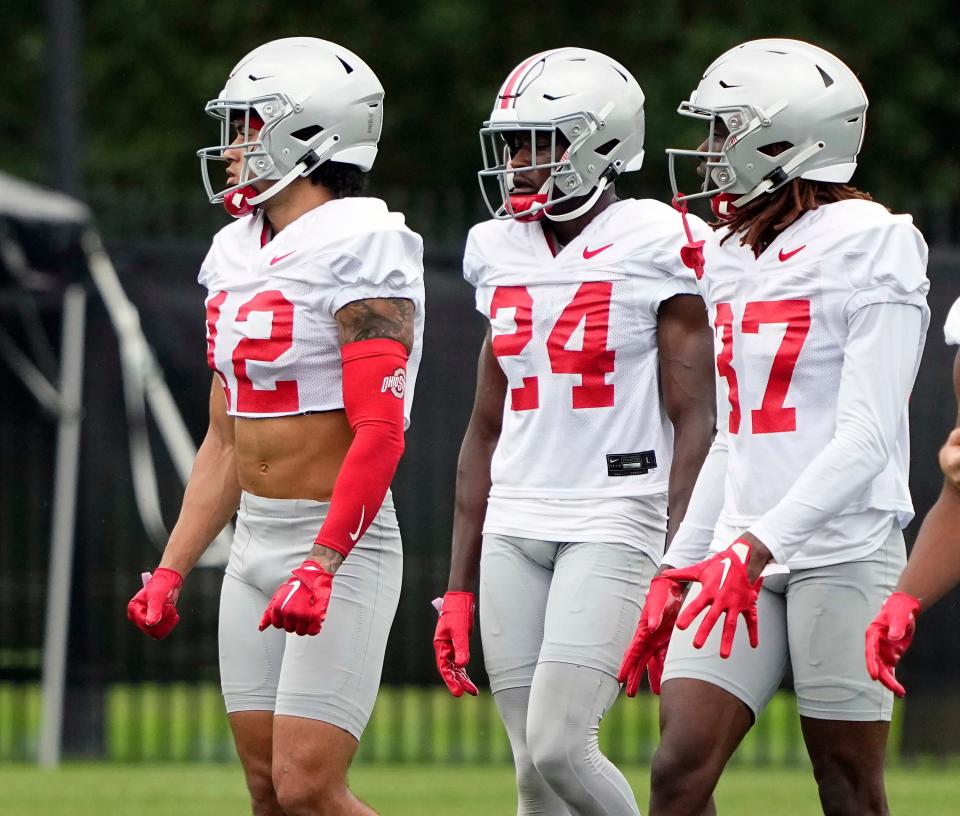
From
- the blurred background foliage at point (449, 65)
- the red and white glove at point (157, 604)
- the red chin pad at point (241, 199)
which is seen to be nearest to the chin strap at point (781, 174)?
the red chin pad at point (241, 199)

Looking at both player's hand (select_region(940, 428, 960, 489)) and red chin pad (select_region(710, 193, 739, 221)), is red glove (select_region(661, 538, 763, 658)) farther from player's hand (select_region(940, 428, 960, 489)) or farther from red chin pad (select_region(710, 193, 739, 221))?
red chin pad (select_region(710, 193, 739, 221))

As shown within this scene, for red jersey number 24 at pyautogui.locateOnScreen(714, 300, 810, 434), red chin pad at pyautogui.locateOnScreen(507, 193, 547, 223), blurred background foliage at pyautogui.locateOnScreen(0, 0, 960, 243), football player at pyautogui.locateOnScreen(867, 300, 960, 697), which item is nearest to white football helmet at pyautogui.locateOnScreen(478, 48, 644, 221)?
red chin pad at pyautogui.locateOnScreen(507, 193, 547, 223)

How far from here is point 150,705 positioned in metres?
15.6

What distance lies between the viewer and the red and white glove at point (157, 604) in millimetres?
5125

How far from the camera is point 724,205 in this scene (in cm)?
490

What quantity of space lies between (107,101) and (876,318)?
17.9 meters

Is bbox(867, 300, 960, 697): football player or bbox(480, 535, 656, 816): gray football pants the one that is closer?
bbox(867, 300, 960, 697): football player

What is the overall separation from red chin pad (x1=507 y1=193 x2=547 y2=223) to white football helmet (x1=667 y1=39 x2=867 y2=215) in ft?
1.59

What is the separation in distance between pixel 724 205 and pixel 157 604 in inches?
67.0

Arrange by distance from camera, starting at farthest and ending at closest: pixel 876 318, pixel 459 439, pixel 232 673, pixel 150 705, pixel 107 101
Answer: pixel 107 101, pixel 150 705, pixel 459 439, pixel 232 673, pixel 876 318

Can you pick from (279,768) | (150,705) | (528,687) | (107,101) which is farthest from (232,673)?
(107,101)

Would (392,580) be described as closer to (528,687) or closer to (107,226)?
(528,687)

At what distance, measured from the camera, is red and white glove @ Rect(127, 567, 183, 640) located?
16.8 ft

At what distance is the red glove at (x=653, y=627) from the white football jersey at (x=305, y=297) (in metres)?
0.73
